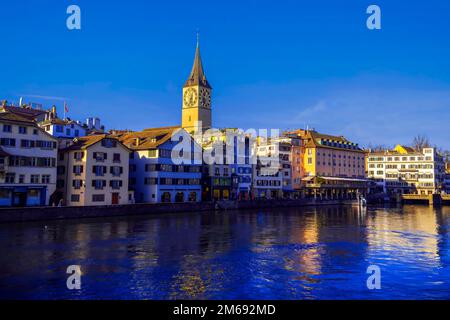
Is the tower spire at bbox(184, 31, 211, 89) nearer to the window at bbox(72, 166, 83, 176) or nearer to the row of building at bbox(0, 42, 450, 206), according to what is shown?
the row of building at bbox(0, 42, 450, 206)

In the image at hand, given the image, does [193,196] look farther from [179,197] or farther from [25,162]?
[25,162]

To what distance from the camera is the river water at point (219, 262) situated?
79.8 ft

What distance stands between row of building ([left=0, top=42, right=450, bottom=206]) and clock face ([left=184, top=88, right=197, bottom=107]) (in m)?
0.35

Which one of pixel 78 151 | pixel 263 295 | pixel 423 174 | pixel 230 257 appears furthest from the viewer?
pixel 423 174

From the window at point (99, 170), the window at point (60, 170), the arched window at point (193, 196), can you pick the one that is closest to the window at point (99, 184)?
the window at point (99, 170)

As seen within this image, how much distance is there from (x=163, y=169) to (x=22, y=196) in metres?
26.1

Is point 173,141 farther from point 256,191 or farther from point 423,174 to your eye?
point 423,174

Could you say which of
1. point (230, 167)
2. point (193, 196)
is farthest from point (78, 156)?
point (230, 167)

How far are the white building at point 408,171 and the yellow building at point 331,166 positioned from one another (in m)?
14.5

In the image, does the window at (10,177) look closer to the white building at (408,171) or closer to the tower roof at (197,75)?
the tower roof at (197,75)

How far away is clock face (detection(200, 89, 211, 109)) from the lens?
15262 cm

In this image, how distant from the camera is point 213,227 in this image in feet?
183

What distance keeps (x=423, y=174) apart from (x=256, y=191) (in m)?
71.3

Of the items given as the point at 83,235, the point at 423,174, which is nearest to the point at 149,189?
the point at 83,235
